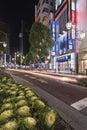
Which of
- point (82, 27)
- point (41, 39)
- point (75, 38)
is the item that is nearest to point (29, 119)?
point (75, 38)

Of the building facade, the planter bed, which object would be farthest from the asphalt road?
the building facade

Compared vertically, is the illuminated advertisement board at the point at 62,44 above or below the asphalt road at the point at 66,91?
above

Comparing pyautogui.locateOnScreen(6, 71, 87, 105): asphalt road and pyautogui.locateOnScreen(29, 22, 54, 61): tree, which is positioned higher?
pyautogui.locateOnScreen(29, 22, 54, 61): tree

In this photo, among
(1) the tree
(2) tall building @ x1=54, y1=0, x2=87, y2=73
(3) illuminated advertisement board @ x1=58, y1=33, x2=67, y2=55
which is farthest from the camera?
(1) the tree

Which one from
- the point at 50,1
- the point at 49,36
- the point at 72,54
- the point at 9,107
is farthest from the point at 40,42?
the point at 9,107

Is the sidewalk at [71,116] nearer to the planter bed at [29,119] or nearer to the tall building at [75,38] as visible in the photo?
the planter bed at [29,119]

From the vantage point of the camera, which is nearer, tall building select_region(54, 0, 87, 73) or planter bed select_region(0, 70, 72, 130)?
planter bed select_region(0, 70, 72, 130)

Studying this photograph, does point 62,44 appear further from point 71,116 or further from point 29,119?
point 29,119

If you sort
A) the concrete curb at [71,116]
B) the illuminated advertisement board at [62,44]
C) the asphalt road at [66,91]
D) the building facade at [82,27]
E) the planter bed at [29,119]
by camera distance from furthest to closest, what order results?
the illuminated advertisement board at [62,44], the building facade at [82,27], the asphalt road at [66,91], the concrete curb at [71,116], the planter bed at [29,119]

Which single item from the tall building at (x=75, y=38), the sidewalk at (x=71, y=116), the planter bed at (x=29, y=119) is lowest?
the sidewalk at (x=71, y=116)

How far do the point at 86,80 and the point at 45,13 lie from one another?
9208cm

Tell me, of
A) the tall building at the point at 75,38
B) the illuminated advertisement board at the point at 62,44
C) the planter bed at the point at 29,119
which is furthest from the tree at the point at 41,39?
the planter bed at the point at 29,119

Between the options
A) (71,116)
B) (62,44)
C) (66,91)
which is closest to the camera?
(71,116)

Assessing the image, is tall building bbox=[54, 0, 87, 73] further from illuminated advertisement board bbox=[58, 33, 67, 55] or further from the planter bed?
the planter bed
